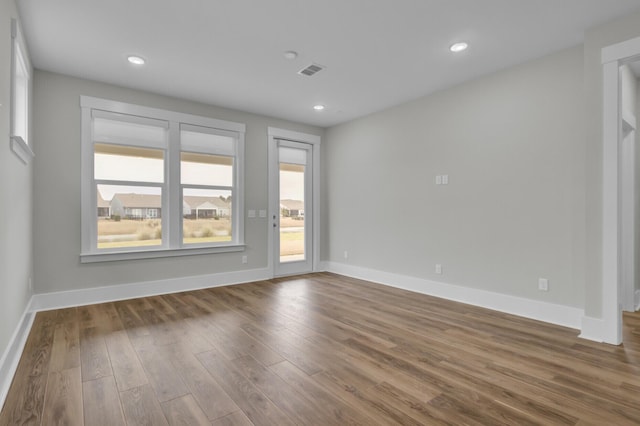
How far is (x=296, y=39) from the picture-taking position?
10.0 ft

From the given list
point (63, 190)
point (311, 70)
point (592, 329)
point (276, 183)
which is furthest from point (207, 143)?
point (592, 329)

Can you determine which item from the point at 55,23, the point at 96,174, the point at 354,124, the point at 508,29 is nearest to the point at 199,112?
the point at 96,174

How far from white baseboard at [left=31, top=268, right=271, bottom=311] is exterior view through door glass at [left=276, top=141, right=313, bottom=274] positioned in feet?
1.92

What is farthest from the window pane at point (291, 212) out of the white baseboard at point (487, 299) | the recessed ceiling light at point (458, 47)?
the recessed ceiling light at point (458, 47)

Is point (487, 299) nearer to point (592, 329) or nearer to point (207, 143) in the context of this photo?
point (592, 329)

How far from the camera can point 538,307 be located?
3.34m

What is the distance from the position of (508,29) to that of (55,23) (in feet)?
13.0

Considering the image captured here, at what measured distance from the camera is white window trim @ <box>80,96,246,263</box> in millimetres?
3928

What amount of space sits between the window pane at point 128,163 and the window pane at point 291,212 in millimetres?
2054

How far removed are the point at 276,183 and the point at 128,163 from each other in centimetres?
223

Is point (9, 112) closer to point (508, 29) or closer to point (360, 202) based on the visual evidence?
point (508, 29)

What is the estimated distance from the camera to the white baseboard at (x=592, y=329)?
9.12ft

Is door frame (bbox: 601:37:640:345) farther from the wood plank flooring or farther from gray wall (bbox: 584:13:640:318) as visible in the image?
the wood plank flooring

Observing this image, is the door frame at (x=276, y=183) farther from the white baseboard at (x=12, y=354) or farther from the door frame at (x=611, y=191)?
the door frame at (x=611, y=191)
